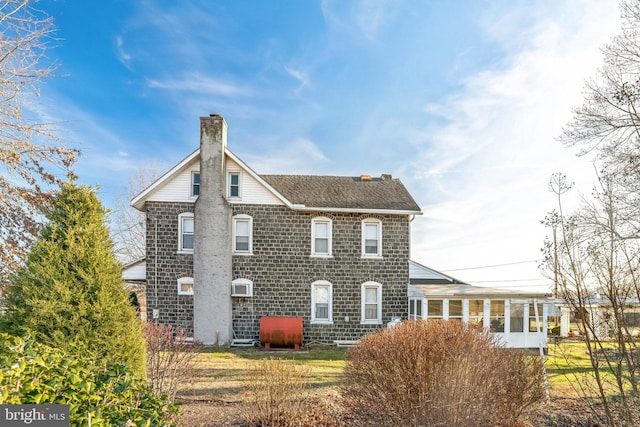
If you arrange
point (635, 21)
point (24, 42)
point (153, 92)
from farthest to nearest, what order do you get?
point (153, 92) < point (635, 21) < point (24, 42)

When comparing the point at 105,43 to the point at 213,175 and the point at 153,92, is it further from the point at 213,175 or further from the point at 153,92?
the point at 213,175

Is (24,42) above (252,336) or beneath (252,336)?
above

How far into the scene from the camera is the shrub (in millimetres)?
2002

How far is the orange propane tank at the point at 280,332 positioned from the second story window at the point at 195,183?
6.40 metres

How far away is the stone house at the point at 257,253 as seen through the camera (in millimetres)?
14219

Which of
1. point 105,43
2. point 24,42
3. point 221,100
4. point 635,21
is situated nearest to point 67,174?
point 24,42

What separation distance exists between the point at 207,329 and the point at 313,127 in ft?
31.5

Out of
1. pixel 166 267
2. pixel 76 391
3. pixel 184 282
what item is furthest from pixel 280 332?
pixel 76 391

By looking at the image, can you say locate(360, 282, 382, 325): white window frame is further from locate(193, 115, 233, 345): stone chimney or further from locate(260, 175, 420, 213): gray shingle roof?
locate(193, 115, 233, 345): stone chimney

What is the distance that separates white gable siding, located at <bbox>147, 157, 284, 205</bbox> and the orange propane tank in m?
5.18

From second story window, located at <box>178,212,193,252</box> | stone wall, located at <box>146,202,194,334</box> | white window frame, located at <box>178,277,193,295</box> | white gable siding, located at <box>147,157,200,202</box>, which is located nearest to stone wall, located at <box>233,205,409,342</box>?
white window frame, located at <box>178,277,193,295</box>

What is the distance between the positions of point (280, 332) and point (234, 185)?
6809mm

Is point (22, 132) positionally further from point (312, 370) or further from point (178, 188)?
point (312, 370)

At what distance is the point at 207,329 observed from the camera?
1389cm
